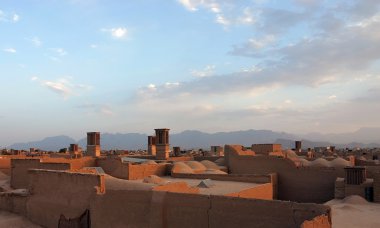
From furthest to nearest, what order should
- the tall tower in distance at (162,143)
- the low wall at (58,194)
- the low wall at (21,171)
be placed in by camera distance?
the tall tower in distance at (162,143) < the low wall at (21,171) < the low wall at (58,194)

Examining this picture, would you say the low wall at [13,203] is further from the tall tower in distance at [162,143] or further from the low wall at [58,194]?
the tall tower in distance at [162,143]

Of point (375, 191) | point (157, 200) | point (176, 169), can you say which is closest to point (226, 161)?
point (176, 169)

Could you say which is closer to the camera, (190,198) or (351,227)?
(190,198)

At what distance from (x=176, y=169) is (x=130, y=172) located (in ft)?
12.1

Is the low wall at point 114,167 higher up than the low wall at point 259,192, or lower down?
higher up

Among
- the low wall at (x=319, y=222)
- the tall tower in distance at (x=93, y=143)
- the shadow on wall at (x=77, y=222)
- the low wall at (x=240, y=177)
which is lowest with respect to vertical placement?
the shadow on wall at (x=77, y=222)

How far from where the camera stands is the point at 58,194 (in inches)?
671

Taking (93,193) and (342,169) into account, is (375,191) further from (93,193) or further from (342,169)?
(93,193)

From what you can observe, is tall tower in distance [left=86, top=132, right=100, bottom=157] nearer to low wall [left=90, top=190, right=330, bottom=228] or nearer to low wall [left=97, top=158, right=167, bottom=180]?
low wall [left=97, top=158, right=167, bottom=180]

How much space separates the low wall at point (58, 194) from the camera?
50.5ft

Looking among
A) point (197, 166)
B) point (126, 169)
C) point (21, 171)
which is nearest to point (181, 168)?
point (197, 166)

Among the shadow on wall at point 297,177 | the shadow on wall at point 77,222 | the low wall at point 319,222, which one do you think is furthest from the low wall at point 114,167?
the low wall at point 319,222

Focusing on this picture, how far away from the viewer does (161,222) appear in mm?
12492

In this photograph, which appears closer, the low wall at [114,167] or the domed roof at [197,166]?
the low wall at [114,167]
